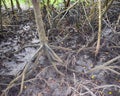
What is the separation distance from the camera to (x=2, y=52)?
3.52m

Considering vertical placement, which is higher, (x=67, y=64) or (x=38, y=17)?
(x=38, y=17)

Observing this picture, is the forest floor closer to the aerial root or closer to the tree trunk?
the aerial root

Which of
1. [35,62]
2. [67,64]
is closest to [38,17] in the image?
[35,62]

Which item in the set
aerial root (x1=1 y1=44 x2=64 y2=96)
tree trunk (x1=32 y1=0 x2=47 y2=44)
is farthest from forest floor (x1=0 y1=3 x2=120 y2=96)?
tree trunk (x1=32 y1=0 x2=47 y2=44)

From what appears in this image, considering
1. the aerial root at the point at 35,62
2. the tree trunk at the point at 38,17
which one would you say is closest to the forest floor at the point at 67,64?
the aerial root at the point at 35,62

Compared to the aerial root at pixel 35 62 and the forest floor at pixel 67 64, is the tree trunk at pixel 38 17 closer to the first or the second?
the aerial root at pixel 35 62

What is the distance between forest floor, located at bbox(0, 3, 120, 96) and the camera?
8.87 feet

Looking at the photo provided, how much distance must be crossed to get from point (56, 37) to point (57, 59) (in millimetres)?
897

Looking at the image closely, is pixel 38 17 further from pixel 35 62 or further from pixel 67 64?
pixel 67 64

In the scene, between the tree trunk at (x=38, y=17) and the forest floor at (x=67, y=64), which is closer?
the tree trunk at (x=38, y=17)

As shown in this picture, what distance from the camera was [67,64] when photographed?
2938 mm

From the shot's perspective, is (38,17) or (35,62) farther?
(35,62)

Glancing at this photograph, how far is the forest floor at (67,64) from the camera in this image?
271cm

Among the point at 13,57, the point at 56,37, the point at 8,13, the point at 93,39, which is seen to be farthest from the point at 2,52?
the point at 8,13
